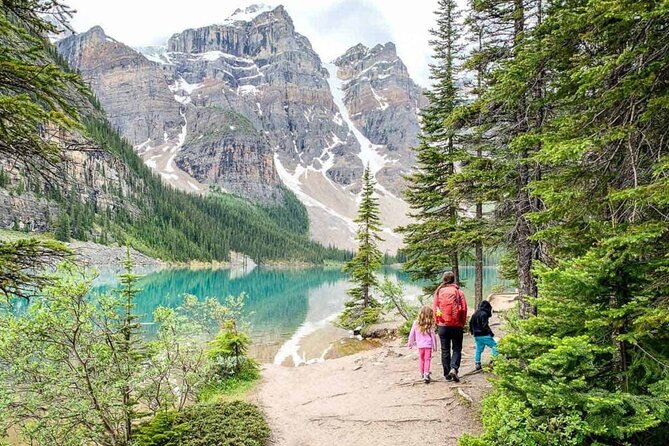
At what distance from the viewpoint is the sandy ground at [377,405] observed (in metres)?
7.70

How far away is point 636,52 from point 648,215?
1743mm

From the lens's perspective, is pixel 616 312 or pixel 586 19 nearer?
pixel 616 312

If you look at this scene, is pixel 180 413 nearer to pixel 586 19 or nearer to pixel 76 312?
pixel 76 312

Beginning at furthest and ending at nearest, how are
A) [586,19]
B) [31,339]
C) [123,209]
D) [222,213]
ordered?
[222,213], [123,209], [31,339], [586,19]

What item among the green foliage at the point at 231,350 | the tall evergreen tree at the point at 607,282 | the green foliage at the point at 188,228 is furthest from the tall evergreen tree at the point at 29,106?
the green foliage at the point at 188,228

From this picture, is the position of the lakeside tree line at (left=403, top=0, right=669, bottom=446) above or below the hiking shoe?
above

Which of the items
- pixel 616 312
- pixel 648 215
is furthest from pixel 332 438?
pixel 648 215

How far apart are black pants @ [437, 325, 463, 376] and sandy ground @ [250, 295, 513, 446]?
0.42 m

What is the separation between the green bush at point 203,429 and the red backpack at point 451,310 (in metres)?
4.33

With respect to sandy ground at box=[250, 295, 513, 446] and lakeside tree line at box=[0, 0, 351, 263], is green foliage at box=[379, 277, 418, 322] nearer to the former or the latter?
sandy ground at box=[250, 295, 513, 446]

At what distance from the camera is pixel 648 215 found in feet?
15.3

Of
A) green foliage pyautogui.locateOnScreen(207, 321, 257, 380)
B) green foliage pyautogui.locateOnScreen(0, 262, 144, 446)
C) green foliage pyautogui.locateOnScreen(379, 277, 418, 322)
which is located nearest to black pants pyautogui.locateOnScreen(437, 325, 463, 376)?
green foliage pyautogui.locateOnScreen(0, 262, 144, 446)

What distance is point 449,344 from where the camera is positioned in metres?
9.44

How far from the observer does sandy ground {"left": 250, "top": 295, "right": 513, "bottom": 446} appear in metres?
7.70
